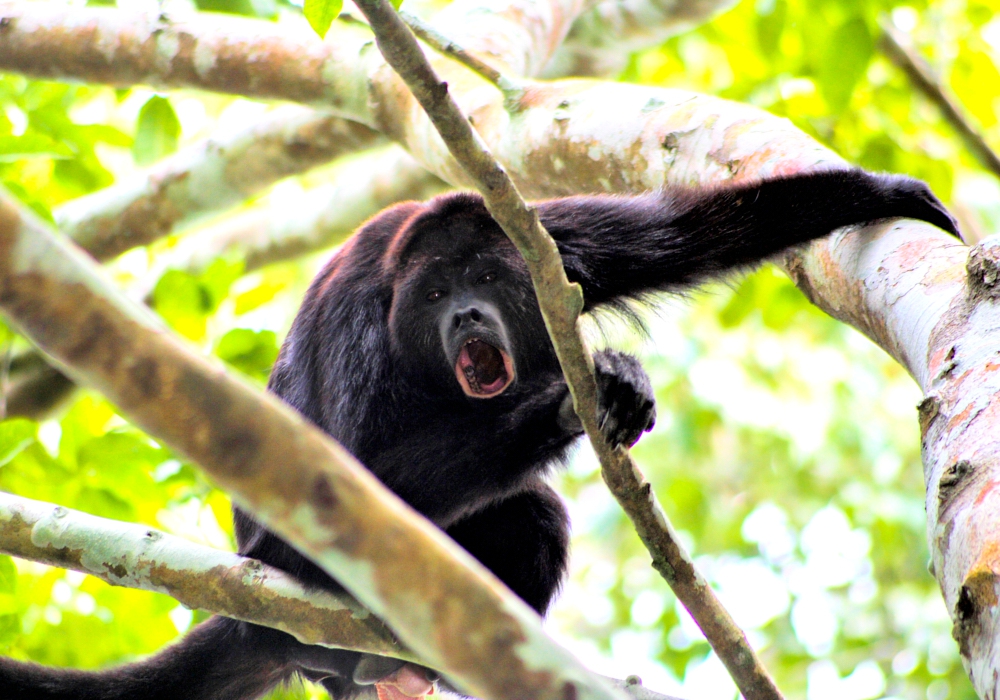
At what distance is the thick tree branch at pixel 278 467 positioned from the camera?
88 centimetres

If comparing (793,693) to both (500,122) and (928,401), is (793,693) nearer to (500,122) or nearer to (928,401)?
(500,122)

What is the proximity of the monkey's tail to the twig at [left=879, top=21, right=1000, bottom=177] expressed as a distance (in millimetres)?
3539

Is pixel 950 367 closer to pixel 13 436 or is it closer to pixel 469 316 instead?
pixel 469 316

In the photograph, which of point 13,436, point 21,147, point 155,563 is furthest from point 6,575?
point 21,147

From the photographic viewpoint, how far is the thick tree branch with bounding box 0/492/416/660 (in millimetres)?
2205

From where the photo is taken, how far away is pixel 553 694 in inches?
37.3

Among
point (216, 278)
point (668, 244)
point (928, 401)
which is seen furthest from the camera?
A: point (216, 278)

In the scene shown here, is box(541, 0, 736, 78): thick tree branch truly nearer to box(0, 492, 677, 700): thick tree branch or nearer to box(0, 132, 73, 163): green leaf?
box(0, 132, 73, 163): green leaf

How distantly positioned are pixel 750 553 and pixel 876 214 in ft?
14.9

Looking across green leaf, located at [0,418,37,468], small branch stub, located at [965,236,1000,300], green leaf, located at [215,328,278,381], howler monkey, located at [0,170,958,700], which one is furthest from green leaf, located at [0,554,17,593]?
small branch stub, located at [965,236,1000,300]

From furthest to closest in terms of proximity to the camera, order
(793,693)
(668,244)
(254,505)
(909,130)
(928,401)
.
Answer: (793,693)
(909,130)
(668,244)
(928,401)
(254,505)

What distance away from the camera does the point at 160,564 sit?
2.20 meters

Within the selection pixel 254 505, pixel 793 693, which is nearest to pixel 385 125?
pixel 254 505

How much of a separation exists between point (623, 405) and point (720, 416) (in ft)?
13.0
